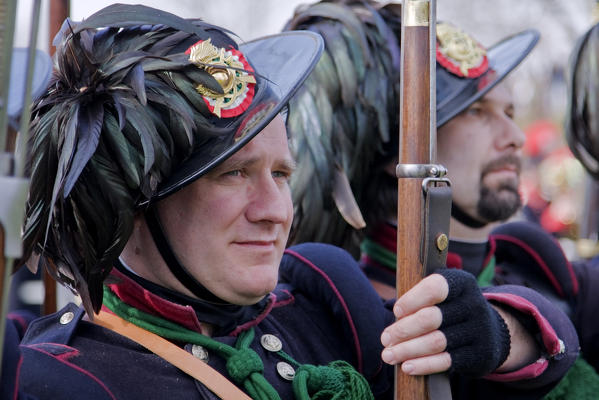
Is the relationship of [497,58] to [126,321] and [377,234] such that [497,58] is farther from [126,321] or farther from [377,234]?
[126,321]

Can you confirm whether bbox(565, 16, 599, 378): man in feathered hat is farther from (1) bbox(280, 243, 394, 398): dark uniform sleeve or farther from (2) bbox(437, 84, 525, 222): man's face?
(1) bbox(280, 243, 394, 398): dark uniform sleeve

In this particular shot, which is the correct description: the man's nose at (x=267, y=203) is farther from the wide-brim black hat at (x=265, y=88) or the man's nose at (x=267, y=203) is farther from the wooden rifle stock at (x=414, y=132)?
the wooden rifle stock at (x=414, y=132)

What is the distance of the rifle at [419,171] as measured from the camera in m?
1.83

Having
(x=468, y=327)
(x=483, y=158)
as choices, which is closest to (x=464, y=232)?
(x=483, y=158)

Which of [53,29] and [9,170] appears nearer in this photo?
[9,170]

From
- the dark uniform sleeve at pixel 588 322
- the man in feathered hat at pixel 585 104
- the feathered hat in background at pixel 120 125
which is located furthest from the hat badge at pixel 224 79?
the man in feathered hat at pixel 585 104

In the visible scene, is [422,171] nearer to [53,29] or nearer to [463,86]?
[463,86]

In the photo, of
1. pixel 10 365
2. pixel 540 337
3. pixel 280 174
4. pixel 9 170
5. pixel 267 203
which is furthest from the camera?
pixel 540 337

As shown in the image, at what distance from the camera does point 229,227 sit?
6.72ft

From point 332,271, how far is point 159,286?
590mm

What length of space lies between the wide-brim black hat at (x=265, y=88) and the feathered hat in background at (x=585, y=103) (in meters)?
1.76

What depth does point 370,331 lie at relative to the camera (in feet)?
7.83

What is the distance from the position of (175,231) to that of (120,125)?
1.01 feet

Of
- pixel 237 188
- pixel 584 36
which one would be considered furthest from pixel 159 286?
pixel 584 36
